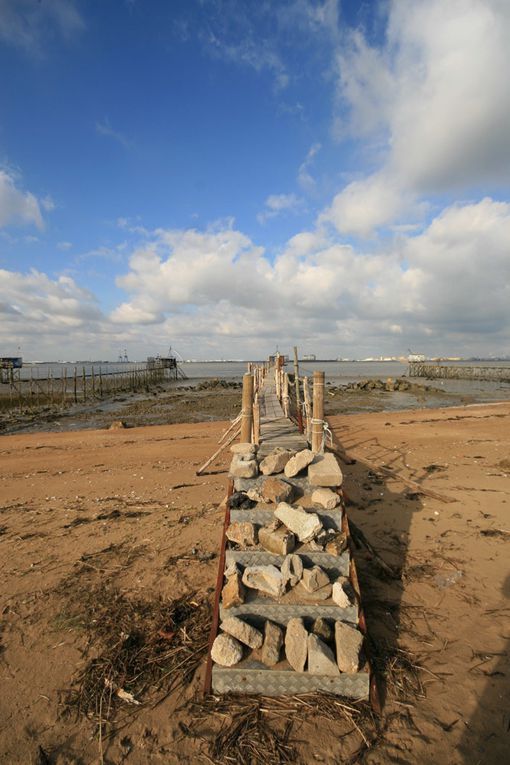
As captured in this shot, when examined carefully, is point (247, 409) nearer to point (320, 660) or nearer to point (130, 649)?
point (130, 649)

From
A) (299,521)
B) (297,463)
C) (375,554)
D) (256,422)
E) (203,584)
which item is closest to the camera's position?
(299,521)

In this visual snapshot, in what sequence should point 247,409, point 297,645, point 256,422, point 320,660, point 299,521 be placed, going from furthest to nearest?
point 256,422
point 247,409
point 299,521
point 297,645
point 320,660

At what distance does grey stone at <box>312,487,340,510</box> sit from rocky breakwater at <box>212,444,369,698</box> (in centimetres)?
→ 1

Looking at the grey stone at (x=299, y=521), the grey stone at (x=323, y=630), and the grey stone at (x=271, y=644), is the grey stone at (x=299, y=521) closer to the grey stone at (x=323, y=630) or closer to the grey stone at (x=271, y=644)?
the grey stone at (x=323, y=630)

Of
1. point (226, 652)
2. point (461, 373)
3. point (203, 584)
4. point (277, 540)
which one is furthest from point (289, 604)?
point (461, 373)

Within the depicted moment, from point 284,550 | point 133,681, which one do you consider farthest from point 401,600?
point 133,681

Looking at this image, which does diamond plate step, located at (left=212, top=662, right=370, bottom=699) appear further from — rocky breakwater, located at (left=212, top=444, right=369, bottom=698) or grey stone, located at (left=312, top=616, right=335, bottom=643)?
grey stone, located at (left=312, top=616, right=335, bottom=643)

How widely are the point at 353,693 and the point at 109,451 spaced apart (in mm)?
12050

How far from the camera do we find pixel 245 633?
3471mm

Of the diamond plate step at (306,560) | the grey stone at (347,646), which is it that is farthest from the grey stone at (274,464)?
the grey stone at (347,646)

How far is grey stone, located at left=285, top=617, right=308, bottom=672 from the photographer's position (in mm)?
3303

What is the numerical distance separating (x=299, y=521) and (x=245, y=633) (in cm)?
119

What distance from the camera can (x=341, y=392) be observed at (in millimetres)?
38938

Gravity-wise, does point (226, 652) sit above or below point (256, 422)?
below
